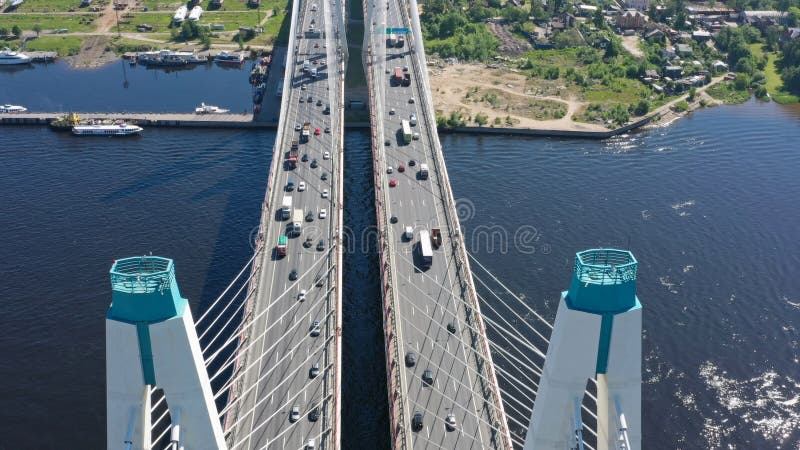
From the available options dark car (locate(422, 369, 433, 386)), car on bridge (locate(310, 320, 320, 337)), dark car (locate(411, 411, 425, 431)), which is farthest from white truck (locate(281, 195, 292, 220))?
dark car (locate(411, 411, 425, 431))

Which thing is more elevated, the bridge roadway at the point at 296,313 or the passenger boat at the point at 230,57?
the passenger boat at the point at 230,57

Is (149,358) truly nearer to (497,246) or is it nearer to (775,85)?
(497,246)

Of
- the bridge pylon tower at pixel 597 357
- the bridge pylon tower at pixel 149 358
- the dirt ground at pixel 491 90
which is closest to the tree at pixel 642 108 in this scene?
the dirt ground at pixel 491 90

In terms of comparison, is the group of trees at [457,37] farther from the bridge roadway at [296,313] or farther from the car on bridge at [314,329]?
the car on bridge at [314,329]

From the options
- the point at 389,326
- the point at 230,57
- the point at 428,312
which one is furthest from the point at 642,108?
the point at 230,57

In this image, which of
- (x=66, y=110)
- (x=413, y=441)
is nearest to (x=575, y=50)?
(x=66, y=110)
